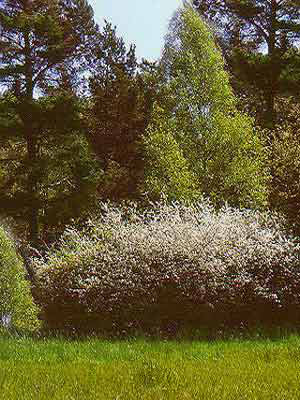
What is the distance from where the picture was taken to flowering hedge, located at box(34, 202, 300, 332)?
1122 centimetres

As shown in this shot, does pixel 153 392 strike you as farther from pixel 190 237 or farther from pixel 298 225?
pixel 298 225

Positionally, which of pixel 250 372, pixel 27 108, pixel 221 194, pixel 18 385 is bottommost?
pixel 18 385

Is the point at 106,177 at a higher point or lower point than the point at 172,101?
lower

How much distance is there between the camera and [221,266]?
11312 mm

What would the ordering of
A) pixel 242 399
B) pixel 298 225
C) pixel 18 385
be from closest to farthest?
1. pixel 242 399
2. pixel 18 385
3. pixel 298 225

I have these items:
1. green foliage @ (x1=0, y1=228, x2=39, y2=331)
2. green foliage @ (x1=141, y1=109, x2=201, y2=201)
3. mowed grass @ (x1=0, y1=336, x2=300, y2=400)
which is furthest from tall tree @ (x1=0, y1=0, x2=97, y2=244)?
mowed grass @ (x1=0, y1=336, x2=300, y2=400)

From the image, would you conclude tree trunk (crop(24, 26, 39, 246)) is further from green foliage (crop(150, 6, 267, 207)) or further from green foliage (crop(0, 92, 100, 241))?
green foliage (crop(150, 6, 267, 207))

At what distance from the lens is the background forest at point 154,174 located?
11414mm

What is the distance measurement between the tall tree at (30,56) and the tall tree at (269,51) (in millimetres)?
6758

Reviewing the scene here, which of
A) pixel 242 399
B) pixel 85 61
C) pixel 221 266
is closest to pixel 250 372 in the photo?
pixel 242 399

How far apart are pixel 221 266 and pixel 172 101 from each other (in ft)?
34.2

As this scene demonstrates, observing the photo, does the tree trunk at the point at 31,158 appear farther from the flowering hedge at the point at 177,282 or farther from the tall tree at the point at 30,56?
the flowering hedge at the point at 177,282

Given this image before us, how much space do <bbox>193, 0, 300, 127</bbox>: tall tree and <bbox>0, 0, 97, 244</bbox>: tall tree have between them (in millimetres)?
6758

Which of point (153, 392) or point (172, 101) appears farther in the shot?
point (172, 101)
